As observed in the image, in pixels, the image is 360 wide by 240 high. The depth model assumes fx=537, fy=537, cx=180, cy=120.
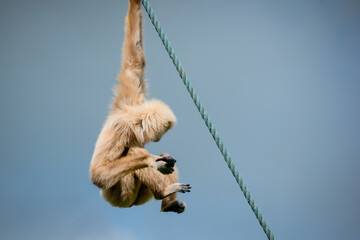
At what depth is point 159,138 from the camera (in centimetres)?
489

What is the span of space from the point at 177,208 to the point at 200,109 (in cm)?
104

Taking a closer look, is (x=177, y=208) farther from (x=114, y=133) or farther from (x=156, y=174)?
(x=114, y=133)

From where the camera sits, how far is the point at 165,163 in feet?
13.9

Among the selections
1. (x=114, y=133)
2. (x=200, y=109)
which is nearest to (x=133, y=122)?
(x=114, y=133)

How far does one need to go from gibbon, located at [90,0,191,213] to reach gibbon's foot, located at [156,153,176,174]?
0.09ft

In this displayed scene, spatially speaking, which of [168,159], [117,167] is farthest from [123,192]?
[168,159]

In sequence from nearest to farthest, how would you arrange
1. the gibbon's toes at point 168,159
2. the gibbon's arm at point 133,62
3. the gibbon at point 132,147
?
the gibbon's toes at point 168,159, the gibbon at point 132,147, the gibbon's arm at point 133,62

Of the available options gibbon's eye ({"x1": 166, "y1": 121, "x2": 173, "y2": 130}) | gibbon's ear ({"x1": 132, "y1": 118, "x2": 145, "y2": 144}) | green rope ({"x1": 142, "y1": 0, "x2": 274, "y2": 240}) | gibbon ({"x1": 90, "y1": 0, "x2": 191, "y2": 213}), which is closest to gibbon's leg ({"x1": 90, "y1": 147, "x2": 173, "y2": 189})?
gibbon ({"x1": 90, "y1": 0, "x2": 191, "y2": 213})

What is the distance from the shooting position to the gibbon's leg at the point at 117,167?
14.8 ft

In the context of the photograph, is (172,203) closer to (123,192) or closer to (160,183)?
(160,183)

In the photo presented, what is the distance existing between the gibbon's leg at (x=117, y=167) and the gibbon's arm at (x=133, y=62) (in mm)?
652

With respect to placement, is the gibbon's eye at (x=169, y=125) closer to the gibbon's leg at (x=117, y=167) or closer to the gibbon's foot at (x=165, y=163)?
the gibbon's leg at (x=117, y=167)

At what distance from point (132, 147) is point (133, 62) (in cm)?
92

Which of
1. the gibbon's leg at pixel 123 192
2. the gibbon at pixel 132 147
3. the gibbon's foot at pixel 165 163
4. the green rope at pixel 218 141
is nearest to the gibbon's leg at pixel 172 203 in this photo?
the gibbon at pixel 132 147
